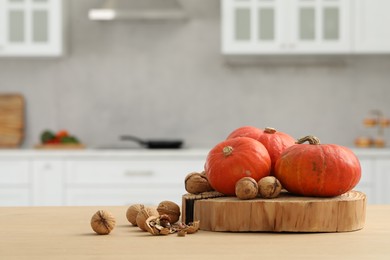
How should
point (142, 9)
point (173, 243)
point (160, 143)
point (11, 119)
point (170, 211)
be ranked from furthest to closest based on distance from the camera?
point (11, 119), point (142, 9), point (160, 143), point (170, 211), point (173, 243)

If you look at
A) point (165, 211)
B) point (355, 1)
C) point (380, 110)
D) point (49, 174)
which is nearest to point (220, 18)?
point (355, 1)

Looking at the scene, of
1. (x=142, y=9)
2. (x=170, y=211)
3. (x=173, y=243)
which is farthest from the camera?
(x=142, y=9)

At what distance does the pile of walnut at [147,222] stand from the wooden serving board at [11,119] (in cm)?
377

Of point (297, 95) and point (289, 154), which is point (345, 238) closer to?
point (289, 154)

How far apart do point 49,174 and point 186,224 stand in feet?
10.4

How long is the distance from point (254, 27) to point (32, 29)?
142 centimetres

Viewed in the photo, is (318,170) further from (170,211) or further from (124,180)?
(124,180)

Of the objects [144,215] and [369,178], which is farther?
[369,178]

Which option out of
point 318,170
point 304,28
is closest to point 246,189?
point 318,170

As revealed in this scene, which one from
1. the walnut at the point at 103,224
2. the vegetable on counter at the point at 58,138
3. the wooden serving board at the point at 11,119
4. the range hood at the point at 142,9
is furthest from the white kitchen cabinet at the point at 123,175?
the walnut at the point at 103,224

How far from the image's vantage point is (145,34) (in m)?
5.18

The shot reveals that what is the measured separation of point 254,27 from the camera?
476 centimetres

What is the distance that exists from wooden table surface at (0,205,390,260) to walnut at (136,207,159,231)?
2 centimetres

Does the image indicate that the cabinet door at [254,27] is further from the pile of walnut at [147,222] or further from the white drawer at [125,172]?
the pile of walnut at [147,222]
